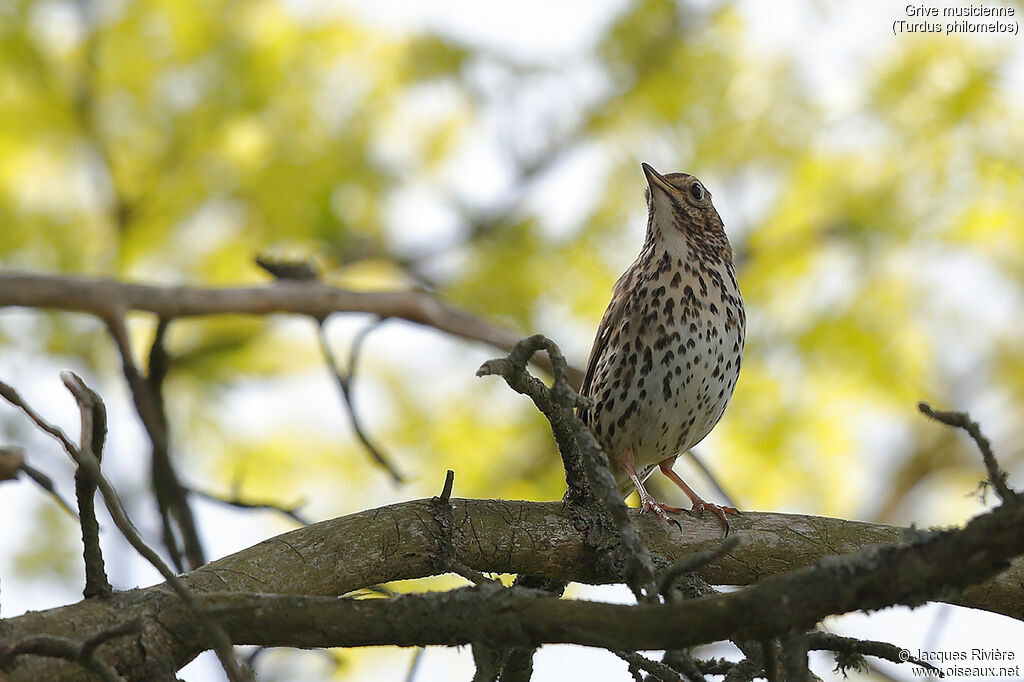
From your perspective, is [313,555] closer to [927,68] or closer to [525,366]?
[525,366]

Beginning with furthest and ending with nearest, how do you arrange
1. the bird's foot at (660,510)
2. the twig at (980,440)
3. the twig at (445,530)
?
the bird's foot at (660,510)
the twig at (445,530)
the twig at (980,440)

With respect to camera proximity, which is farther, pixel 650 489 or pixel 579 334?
pixel 579 334

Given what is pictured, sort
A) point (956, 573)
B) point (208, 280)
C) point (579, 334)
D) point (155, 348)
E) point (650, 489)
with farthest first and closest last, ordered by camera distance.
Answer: point (208, 280) < point (579, 334) < point (650, 489) < point (155, 348) < point (956, 573)

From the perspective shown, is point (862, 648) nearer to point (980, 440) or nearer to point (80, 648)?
point (980, 440)

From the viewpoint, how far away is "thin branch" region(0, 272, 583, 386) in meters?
4.04

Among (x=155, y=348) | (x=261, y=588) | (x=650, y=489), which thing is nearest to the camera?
(x=261, y=588)

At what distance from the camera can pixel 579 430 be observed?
7.48 feet

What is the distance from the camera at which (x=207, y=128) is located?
624cm

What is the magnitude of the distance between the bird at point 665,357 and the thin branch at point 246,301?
32cm

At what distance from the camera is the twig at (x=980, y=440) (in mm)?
1986

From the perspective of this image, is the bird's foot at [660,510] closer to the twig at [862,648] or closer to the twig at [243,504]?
the twig at [862,648]

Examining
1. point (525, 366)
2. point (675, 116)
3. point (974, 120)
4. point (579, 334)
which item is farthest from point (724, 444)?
point (525, 366)

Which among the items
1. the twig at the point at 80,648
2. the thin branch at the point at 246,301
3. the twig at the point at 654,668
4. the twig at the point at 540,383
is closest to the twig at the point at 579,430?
the twig at the point at 540,383

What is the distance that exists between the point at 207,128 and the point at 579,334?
8.06 ft
